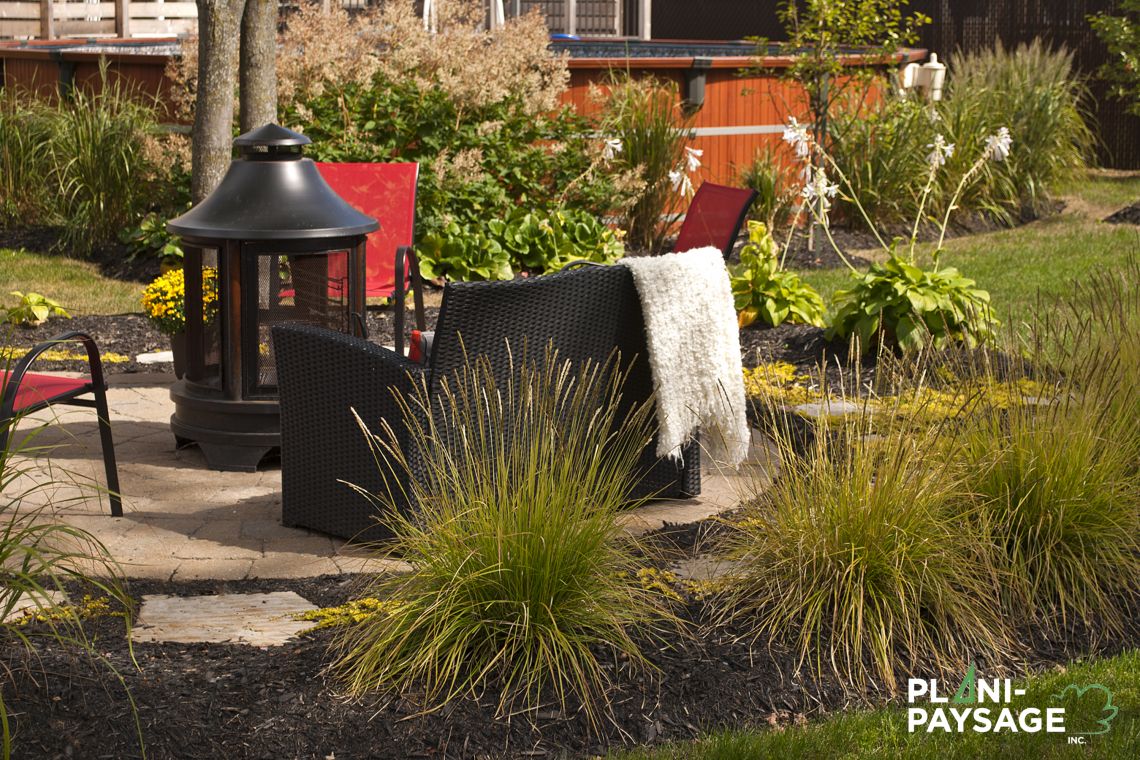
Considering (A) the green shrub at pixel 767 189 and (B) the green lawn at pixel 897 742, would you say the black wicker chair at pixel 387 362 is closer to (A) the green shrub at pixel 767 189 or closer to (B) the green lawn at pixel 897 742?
(B) the green lawn at pixel 897 742

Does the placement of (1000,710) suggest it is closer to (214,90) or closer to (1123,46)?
(214,90)

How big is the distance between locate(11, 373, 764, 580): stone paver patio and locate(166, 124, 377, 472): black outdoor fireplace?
18 cm

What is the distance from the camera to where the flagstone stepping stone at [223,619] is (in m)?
3.39

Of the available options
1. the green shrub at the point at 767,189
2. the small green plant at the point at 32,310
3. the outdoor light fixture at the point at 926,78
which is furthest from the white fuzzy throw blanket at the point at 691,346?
the outdoor light fixture at the point at 926,78

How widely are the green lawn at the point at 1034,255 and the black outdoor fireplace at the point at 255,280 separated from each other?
3.89m

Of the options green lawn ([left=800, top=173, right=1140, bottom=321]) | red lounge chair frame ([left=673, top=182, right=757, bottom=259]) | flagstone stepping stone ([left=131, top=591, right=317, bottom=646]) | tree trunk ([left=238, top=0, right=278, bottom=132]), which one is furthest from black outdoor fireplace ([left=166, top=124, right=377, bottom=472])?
green lawn ([left=800, top=173, right=1140, bottom=321])

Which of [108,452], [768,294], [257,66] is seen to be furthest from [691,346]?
[257,66]

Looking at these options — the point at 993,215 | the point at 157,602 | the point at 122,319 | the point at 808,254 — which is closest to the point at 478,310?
the point at 157,602

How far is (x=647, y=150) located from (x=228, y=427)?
5.84 m

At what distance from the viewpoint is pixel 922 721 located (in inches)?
122

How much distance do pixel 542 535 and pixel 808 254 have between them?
7.42 metres

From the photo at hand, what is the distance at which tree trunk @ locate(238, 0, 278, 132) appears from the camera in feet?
28.3

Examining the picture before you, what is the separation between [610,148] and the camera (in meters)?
9.55

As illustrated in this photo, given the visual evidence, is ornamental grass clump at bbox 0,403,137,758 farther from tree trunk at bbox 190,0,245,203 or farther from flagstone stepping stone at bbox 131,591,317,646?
tree trunk at bbox 190,0,245,203
